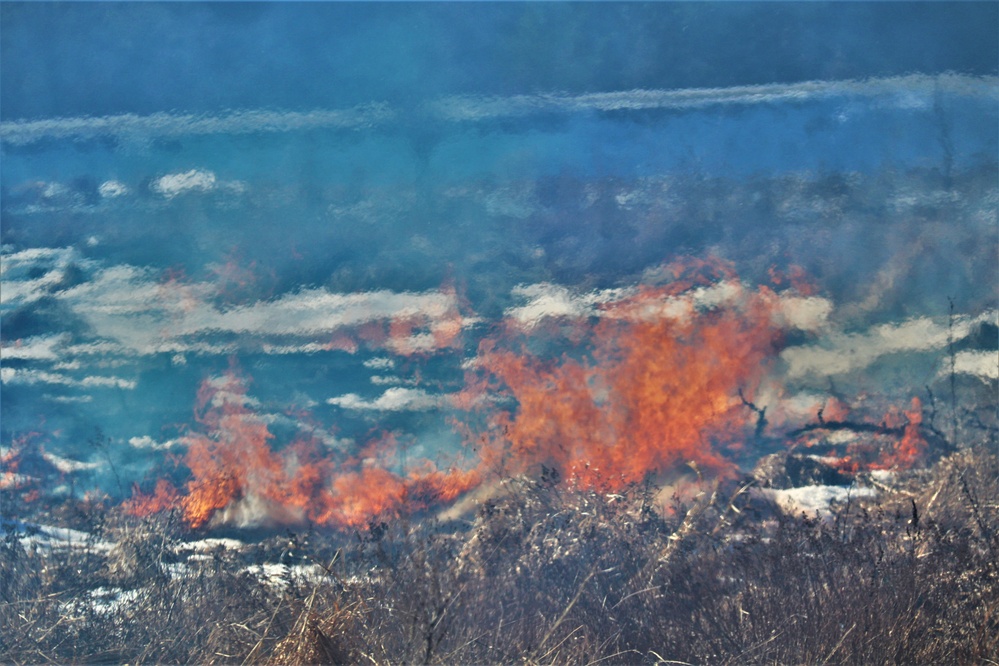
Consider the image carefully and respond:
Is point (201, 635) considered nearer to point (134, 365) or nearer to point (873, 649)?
point (134, 365)

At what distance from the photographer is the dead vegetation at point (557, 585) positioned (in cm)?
392

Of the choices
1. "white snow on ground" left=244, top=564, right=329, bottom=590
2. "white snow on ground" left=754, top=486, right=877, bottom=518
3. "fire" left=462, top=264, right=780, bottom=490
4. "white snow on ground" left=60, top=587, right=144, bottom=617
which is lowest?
"white snow on ground" left=60, top=587, right=144, bottom=617

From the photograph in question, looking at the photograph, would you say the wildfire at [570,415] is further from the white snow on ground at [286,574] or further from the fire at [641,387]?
the white snow on ground at [286,574]

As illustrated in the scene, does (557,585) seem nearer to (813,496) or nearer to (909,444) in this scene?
(813,496)

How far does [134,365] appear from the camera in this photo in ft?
15.9

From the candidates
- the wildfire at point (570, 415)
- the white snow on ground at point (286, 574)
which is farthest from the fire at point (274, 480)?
the white snow on ground at point (286, 574)

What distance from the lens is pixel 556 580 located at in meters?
4.33

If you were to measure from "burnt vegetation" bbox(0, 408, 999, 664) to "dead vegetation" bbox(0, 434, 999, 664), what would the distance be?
0.01m

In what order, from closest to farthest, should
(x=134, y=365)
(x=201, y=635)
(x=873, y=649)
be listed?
(x=873, y=649)
(x=201, y=635)
(x=134, y=365)

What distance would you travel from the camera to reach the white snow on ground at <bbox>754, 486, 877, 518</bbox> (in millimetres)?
4531

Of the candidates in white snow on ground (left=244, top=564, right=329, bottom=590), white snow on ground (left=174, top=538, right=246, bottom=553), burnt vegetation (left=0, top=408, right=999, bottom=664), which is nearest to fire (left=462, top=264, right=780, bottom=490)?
burnt vegetation (left=0, top=408, right=999, bottom=664)

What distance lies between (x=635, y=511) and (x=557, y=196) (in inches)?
69.7

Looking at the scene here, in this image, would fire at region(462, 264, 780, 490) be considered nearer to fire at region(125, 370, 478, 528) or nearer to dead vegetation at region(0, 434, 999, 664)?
dead vegetation at region(0, 434, 999, 664)

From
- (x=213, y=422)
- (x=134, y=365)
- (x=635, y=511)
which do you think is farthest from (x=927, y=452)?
(x=134, y=365)
